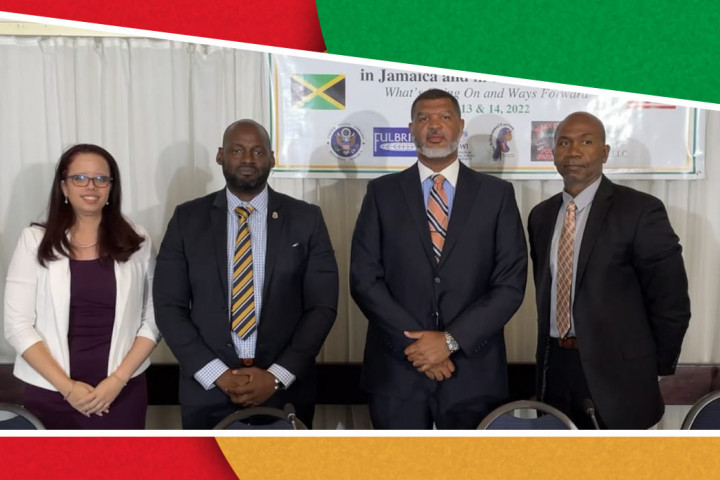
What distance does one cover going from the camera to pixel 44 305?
7.67 feet

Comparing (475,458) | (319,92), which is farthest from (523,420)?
(319,92)

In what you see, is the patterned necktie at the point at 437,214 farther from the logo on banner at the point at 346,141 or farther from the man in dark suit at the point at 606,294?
the logo on banner at the point at 346,141

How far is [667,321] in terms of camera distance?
2.46 m

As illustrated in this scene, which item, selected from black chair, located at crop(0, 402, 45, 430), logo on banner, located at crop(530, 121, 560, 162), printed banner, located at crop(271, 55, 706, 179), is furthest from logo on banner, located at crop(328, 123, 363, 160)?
black chair, located at crop(0, 402, 45, 430)

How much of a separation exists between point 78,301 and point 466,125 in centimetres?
181

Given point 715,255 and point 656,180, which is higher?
point 656,180

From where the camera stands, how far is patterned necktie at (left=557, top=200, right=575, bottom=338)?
251 cm

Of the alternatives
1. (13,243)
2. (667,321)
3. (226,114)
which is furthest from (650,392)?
(13,243)

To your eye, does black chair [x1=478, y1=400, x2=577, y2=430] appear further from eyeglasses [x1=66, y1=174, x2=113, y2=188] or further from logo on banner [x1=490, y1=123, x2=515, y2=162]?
logo on banner [x1=490, y1=123, x2=515, y2=162]

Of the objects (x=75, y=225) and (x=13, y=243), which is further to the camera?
(x=13, y=243)

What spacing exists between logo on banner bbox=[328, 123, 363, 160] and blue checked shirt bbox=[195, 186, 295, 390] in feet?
2.84

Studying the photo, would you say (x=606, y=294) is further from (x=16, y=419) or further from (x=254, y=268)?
(x=16, y=419)

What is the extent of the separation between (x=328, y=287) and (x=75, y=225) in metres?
0.82

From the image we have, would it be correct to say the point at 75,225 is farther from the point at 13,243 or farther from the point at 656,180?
the point at 656,180
